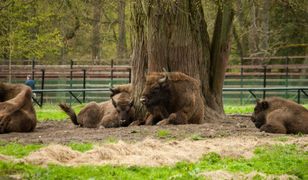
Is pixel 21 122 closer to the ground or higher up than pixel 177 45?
closer to the ground

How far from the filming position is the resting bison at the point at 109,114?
1967cm

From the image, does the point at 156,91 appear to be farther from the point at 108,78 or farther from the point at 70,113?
the point at 108,78

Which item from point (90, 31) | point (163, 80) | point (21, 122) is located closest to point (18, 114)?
point (21, 122)

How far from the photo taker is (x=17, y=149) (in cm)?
1267

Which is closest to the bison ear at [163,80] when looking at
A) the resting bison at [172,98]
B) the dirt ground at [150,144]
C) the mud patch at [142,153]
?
the resting bison at [172,98]

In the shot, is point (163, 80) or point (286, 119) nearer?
point (286, 119)

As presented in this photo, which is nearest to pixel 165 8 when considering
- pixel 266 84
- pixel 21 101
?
pixel 21 101

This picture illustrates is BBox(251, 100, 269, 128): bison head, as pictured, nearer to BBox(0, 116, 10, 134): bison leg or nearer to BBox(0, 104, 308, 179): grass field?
BBox(0, 104, 308, 179): grass field

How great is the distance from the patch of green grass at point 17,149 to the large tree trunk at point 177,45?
22.3 ft

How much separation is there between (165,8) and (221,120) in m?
3.99

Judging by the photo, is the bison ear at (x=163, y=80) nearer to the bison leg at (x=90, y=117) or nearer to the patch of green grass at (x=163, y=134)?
the bison leg at (x=90, y=117)

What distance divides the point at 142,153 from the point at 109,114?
832 centimetres

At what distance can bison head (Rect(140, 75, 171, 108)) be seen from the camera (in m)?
18.8

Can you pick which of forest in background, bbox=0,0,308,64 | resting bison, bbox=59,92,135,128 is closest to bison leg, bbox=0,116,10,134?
resting bison, bbox=59,92,135,128
